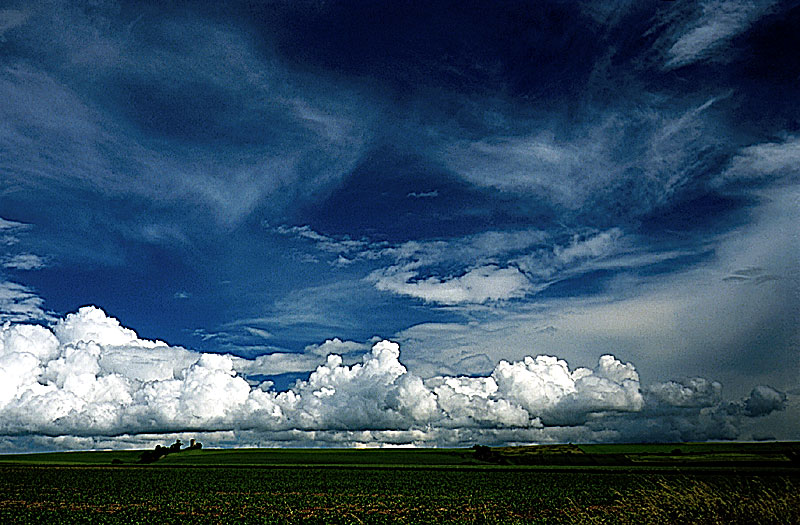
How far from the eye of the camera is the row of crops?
1958 cm

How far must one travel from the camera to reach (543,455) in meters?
128

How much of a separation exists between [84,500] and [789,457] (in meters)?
125

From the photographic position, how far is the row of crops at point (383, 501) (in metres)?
19.6

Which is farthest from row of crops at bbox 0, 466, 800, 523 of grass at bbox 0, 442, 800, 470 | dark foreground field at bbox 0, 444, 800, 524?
grass at bbox 0, 442, 800, 470

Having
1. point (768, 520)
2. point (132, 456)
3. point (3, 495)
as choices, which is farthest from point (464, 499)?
point (132, 456)

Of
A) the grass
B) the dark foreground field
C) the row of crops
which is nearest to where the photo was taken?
the dark foreground field

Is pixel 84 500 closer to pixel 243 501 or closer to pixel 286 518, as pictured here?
pixel 243 501

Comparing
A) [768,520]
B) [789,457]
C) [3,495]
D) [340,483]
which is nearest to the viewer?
[768,520]

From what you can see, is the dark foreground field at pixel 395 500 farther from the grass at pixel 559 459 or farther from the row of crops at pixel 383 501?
the grass at pixel 559 459

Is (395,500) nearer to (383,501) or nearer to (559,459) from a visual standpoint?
(383,501)

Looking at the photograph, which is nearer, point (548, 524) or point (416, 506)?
point (548, 524)

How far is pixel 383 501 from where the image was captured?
4709 cm

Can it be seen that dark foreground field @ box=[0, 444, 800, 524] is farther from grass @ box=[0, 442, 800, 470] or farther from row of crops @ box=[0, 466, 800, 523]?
grass @ box=[0, 442, 800, 470]

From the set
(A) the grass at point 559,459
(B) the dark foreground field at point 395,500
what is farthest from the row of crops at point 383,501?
(A) the grass at point 559,459
